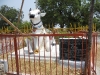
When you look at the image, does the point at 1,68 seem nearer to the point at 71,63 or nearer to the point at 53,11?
the point at 71,63

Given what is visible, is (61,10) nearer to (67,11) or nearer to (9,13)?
(67,11)

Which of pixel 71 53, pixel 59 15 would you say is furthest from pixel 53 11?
pixel 71 53

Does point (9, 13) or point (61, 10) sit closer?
point (61, 10)

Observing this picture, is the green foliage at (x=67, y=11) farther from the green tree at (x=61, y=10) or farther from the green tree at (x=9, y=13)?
the green tree at (x=9, y=13)

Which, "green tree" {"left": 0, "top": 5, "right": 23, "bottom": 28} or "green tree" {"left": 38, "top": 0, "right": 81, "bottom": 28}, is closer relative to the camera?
"green tree" {"left": 38, "top": 0, "right": 81, "bottom": 28}

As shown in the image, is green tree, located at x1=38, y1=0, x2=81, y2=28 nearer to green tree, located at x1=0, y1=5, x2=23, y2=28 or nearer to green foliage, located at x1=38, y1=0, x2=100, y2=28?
green foliage, located at x1=38, y1=0, x2=100, y2=28

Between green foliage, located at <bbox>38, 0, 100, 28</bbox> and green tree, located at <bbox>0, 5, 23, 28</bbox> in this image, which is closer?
green foliage, located at <bbox>38, 0, 100, 28</bbox>

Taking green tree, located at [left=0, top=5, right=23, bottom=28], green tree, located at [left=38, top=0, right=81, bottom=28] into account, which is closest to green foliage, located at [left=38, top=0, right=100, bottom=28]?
green tree, located at [left=38, top=0, right=81, bottom=28]

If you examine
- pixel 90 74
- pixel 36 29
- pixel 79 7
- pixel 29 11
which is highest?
pixel 79 7

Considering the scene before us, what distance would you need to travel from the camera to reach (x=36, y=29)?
842 cm

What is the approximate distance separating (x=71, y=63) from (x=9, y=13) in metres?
40.7

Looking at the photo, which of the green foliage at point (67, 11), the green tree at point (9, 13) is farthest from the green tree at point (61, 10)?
the green tree at point (9, 13)

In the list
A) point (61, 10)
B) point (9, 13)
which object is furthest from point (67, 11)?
point (9, 13)

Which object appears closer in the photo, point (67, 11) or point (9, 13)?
point (67, 11)
